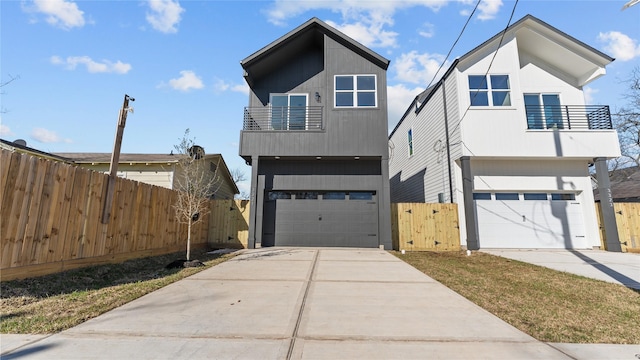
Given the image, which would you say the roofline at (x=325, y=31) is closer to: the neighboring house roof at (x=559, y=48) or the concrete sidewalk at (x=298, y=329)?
the neighboring house roof at (x=559, y=48)

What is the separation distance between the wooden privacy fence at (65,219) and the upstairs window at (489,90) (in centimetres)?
1274

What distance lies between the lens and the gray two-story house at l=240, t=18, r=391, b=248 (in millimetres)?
11312

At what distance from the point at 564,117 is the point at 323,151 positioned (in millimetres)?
10682

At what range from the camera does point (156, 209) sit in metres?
8.25

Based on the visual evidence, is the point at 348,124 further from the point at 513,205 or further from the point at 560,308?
the point at 560,308

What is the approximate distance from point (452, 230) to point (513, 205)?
291cm

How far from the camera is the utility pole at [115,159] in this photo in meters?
6.27

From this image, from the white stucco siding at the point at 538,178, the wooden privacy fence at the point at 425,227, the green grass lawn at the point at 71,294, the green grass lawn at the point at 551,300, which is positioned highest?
the white stucco siding at the point at 538,178

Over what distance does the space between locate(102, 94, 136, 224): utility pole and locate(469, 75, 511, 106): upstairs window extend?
40.4 ft

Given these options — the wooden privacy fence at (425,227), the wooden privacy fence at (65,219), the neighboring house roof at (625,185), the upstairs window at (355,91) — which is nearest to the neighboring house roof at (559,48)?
the upstairs window at (355,91)

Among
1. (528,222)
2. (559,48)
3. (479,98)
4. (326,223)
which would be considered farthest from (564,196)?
(326,223)

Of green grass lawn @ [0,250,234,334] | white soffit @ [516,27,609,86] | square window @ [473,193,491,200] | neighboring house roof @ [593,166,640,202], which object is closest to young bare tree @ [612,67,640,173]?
neighboring house roof @ [593,166,640,202]

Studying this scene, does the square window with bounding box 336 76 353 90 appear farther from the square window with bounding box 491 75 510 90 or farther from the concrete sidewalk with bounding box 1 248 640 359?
the concrete sidewalk with bounding box 1 248 640 359

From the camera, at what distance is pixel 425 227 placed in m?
11.2
